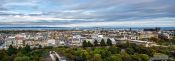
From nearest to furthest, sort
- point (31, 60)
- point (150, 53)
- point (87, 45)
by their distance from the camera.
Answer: point (31, 60), point (150, 53), point (87, 45)

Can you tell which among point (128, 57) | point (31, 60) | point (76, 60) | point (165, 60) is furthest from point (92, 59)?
point (165, 60)

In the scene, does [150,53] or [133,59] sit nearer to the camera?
[133,59]

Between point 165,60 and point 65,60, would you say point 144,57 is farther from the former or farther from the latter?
point 65,60

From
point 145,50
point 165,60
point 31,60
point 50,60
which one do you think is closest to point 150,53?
point 145,50

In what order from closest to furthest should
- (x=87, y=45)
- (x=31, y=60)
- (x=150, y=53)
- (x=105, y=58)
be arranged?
(x=31, y=60) → (x=105, y=58) → (x=150, y=53) → (x=87, y=45)

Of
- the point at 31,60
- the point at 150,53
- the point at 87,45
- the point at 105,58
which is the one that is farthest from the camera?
the point at 87,45

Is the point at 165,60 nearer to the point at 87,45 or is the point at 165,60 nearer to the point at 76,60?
the point at 76,60

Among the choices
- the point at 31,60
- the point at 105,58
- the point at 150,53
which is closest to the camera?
the point at 31,60

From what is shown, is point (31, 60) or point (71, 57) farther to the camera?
point (71, 57)
